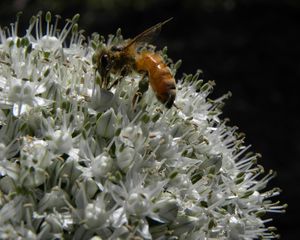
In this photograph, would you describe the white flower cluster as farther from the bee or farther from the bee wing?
the bee wing

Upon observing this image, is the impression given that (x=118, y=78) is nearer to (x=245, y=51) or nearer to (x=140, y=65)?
(x=140, y=65)

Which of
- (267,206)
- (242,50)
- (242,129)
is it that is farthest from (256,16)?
(267,206)

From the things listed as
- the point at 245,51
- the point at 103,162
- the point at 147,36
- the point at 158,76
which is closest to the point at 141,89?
the point at 158,76

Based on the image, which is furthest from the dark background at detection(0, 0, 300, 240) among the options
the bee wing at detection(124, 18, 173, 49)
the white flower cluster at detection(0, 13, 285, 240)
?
the bee wing at detection(124, 18, 173, 49)

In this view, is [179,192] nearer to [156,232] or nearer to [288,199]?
[156,232]

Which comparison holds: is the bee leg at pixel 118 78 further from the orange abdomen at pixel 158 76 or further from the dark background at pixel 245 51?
the dark background at pixel 245 51

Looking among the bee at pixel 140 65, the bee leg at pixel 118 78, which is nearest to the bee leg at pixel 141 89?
the bee at pixel 140 65
